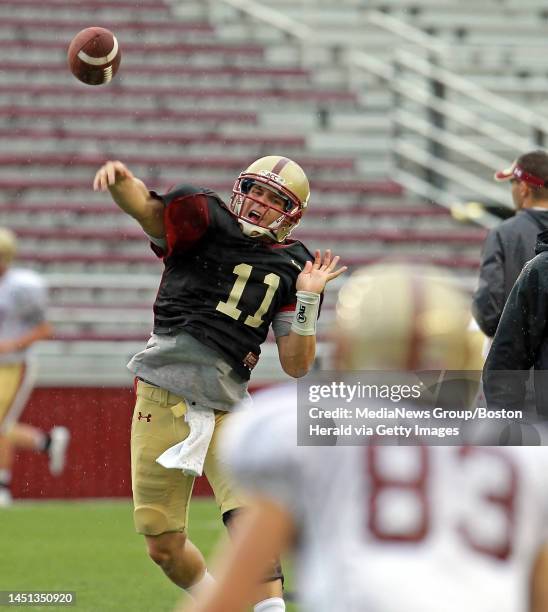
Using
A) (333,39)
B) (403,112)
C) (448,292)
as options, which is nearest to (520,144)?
(403,112)

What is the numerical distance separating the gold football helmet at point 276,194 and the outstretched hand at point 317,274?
0.60 feet

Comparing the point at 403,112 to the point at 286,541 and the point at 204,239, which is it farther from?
the point at 286,541

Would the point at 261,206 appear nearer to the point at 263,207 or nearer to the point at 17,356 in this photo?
the point at 263,207

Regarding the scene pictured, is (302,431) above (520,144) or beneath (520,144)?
beneath

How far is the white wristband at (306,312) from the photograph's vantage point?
4355 mm

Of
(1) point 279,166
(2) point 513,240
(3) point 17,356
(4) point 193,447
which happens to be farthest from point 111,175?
(3) point 17,356

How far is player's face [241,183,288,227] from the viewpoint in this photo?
4488mm

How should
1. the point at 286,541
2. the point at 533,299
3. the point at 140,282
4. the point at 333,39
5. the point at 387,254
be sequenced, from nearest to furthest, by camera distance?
1. the point at 286,541
2. the point at 533,299
3. the point at 140,282
4. the point at 387,254
5. the point at 333,39

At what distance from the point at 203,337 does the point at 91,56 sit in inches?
46.5

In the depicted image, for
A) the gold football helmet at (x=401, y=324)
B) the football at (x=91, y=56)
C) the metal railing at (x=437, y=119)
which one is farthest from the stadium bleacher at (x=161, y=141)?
the gold football helmet at (x=401, y=324)

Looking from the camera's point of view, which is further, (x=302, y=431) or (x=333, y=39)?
(x=333, y=39)

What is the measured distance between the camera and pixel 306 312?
4.37m

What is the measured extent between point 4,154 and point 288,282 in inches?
352

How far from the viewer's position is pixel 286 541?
1.92 metres
